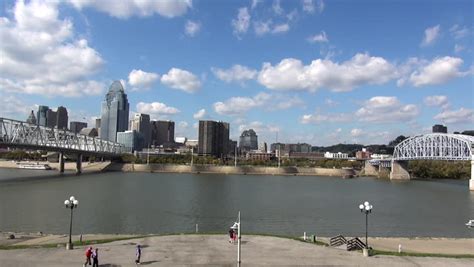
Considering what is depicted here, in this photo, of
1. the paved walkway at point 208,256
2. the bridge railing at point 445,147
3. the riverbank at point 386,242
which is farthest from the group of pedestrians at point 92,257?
the bridge railing at point 445,147

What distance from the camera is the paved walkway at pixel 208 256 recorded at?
87.9 feet

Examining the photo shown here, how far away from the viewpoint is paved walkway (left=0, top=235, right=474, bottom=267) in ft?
87.9

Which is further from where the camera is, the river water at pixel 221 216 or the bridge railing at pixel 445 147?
the bridge railing at pixel 445 147

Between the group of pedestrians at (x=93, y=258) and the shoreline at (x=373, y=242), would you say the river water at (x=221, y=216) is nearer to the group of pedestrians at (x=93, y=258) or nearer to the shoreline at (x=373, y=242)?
the shoreline at (x=373, y=242)

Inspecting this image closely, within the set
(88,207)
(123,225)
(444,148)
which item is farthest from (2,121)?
(444,148)

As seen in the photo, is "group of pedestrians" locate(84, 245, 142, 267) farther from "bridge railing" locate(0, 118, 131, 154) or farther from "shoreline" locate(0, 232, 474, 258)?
"bridge railing" locate(0, 118, 131, 154)

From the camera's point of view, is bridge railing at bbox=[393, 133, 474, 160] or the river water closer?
the river water

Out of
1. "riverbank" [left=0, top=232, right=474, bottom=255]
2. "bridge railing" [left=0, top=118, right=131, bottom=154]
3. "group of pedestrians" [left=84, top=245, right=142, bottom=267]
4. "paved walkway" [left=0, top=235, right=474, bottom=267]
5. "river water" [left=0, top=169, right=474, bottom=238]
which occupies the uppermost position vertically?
"bridge railing" [left=0, top=118, right=131, bottom=154]

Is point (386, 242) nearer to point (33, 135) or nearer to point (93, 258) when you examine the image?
point (93, 258)

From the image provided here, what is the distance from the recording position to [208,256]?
2836cm

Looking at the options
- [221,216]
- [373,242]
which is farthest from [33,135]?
[373,242]

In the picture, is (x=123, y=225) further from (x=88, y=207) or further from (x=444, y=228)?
(x=444, y=228)

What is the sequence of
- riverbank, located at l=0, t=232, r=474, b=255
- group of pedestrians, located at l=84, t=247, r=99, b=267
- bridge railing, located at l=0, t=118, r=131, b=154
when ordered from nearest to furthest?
group of pedestrians, located at l=84, t=247, r=99, b=267, riverbank, located at l=0, t=232, r=474, b=255, bridge railing, located at l=0, t=118, r=131, b=154

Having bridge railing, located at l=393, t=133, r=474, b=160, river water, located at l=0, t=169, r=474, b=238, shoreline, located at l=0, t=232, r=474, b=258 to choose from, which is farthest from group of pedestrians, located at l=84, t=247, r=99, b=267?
bridge railing, located at l=393, t=133, r=474, b=160
